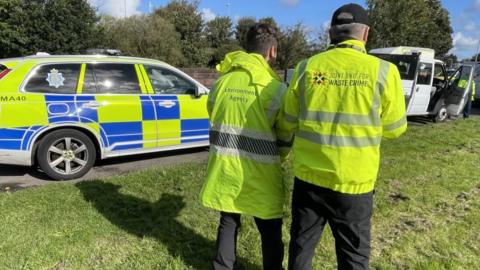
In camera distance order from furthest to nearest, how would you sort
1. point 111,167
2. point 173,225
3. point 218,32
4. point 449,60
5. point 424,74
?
point 449,60 → point 218,32 → point 424,74 → point 111,167 → point 173,225

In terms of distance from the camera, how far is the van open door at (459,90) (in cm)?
1213

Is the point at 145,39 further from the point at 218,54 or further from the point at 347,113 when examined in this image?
the point at 347,113

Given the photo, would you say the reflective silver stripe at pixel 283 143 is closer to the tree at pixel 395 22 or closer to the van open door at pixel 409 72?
the van open door at pixel 409 72

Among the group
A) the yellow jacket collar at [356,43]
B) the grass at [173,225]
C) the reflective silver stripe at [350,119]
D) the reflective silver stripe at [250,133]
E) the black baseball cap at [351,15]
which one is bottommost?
Answer: the grass at [173,225]

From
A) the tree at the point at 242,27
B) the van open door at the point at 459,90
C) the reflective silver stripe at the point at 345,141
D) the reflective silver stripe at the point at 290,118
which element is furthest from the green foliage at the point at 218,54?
the reflective silver stripe at the point at 345,141

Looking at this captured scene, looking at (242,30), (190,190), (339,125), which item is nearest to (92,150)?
(190,190)

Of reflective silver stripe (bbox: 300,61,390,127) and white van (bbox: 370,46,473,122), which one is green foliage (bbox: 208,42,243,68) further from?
reflective silver stripe (bbox: 300,61,390,127)

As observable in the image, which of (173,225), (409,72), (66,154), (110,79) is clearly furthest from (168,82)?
(409,72)

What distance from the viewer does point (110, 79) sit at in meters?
6.11

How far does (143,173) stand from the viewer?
17.9 ft

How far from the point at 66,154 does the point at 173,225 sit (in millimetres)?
2627

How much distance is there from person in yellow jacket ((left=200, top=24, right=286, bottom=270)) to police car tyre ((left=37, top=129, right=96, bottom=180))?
366 centimetres

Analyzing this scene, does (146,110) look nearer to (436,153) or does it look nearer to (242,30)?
(436,153)

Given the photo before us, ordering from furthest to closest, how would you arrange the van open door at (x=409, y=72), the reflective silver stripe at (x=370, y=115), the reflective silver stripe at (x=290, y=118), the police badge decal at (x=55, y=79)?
the van open door at (x=409, y=72)
the police badge decal at (x=55, y=79)
the reflective silver stripe at (x=290, y=118)
the reflective silver stripe at (x=370, y=115)
